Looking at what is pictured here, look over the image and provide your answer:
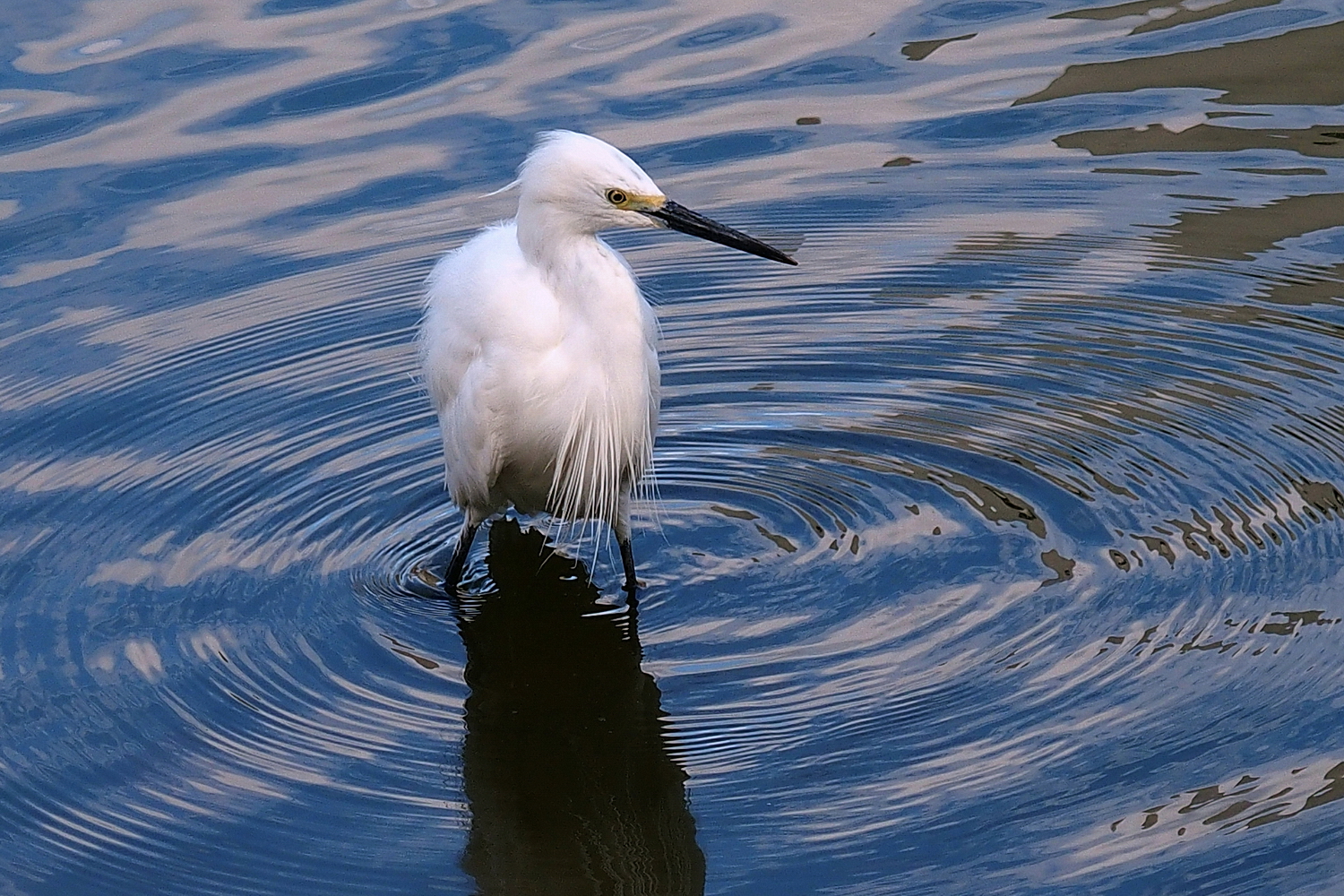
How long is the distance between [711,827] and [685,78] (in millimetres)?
5369

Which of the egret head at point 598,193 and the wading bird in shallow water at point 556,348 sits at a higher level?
the egret head at point 598,193

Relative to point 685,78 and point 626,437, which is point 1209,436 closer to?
point 626,437

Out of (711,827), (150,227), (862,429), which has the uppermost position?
(150,227)

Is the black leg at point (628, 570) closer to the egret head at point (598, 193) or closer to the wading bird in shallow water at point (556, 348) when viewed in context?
the wading bird in shallow water at point (556, 348)

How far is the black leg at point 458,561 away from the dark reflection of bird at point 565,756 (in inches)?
4.9

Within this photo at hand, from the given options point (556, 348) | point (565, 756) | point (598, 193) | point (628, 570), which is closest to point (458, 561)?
point (628, 570)

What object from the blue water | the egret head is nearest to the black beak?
the egret head

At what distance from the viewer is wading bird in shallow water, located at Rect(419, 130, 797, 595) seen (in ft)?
15.8

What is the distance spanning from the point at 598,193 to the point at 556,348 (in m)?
0.53

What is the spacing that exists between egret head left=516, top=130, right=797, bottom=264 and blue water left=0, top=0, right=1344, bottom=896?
1072mm

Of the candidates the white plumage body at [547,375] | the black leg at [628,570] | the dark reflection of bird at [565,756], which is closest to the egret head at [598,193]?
the white plumage body at [547,375]

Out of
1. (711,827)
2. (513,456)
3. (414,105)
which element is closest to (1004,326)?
(513,456)

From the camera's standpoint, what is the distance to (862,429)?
598 centimetres

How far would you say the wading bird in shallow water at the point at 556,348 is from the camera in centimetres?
482
